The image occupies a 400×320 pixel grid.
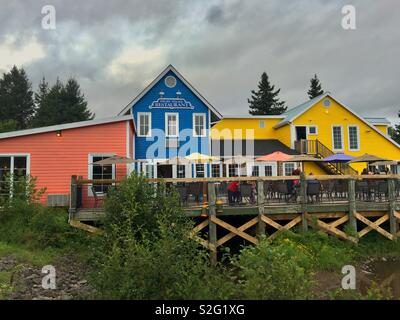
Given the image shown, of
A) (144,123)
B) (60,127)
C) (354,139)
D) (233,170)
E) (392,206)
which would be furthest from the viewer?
(354,139)

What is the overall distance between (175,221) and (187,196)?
310 centimetres

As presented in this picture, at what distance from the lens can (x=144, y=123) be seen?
67.4ft

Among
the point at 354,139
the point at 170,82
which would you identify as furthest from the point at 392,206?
the point at 354,139

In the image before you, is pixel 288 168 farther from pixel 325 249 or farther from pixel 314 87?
pixel 314 87

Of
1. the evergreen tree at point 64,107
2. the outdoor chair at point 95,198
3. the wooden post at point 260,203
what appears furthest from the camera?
A: the evergreen tree at point 64,107

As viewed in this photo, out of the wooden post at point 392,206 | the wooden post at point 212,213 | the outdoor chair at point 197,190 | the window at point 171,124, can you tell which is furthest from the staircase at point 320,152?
the wooden post at point 212,213

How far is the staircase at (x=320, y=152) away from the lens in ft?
79.3

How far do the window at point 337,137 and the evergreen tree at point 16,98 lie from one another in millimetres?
43592

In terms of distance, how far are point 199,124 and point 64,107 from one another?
3173cm

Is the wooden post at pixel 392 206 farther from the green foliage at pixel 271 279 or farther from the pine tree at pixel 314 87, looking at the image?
the pine tree at pixel 314 87

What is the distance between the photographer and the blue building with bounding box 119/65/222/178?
20250mm

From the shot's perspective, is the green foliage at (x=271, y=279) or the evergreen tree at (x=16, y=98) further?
the evergreen tree at (x=16, y=98)

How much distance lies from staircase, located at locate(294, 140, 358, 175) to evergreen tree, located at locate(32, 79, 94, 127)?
31.3 m
